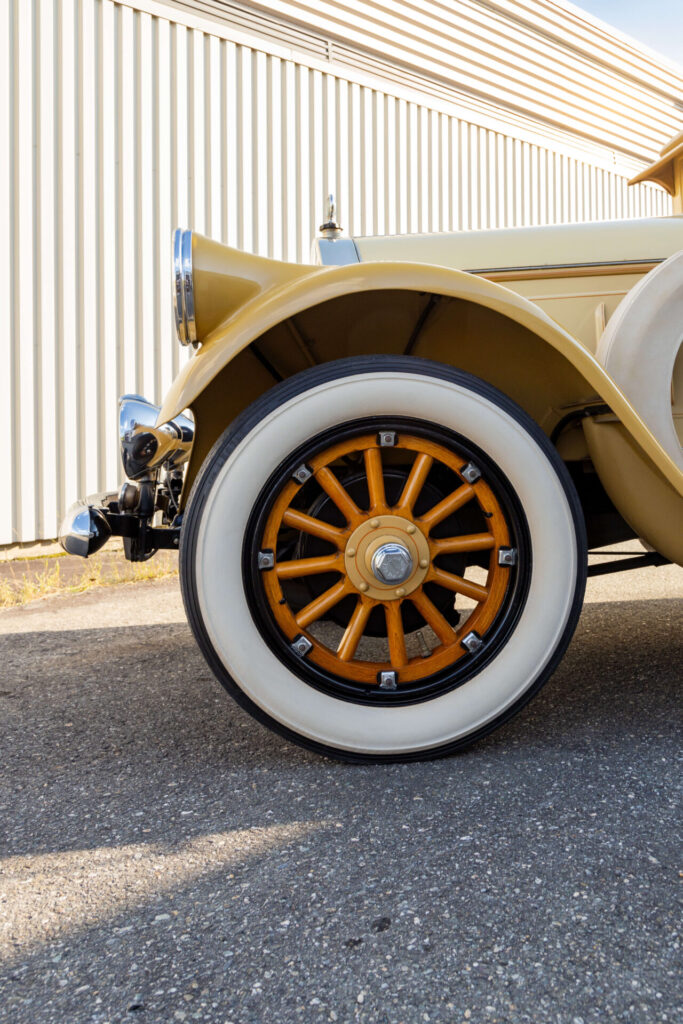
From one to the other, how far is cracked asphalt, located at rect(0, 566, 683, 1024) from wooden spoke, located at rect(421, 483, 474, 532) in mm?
487

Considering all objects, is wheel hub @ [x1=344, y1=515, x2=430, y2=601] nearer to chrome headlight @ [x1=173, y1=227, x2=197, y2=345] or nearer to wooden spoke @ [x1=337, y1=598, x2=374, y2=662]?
wooden spoke @ [x1=337, y1=598, x2=374, y2=662]

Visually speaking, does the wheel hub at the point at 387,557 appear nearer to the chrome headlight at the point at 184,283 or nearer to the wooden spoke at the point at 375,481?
the wooden spoke at the point at 375,481

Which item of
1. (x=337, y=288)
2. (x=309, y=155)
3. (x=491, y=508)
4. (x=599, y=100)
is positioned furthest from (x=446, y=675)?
(x=599, y=100)

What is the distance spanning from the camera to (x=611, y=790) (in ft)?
4.77

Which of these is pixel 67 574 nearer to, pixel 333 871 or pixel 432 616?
pixel 432 616

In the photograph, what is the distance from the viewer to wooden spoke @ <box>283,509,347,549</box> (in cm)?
162

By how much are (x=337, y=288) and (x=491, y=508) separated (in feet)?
1.79

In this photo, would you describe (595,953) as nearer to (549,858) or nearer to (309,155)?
(549,858)

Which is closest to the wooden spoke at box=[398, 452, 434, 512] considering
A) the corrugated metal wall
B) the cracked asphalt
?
the cracked asphalt

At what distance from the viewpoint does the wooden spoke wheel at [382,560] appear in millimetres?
1566

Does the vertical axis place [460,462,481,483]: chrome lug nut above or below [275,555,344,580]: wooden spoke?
above

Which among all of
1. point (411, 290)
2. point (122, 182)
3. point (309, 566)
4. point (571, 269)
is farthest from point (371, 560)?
point (122, 182)

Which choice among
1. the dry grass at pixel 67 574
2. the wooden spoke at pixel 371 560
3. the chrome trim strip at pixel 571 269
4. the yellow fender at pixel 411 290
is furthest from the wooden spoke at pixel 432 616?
the dry grass at pixel 67 574

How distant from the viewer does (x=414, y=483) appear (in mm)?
1644
